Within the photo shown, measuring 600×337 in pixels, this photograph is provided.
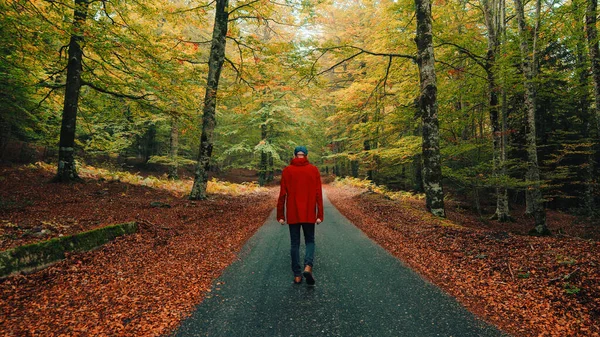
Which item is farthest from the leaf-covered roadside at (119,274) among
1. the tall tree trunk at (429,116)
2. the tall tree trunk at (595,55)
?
the tall tree trunk at (595,55)

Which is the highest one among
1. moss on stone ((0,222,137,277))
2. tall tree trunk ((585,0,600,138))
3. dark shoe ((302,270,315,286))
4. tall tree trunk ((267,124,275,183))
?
tall tree trunk ((585,0,600,138))

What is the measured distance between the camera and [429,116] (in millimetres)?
8797

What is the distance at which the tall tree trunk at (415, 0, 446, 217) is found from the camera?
8734 mm

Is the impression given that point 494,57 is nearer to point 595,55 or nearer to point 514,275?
point 595,55

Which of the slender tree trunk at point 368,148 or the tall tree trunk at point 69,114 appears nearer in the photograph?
the tall tree trunk at point 69,114

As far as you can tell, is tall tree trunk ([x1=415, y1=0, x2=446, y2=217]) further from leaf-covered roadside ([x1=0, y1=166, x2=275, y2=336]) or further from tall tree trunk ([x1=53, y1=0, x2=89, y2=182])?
tall tree trunk ([x1=53, y1=0, x2=89, y2=182])

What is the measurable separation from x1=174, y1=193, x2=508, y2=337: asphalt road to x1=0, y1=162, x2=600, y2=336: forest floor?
1.00ft

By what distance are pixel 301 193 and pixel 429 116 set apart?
6.30 meters

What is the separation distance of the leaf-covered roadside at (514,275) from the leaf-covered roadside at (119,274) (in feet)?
12.6

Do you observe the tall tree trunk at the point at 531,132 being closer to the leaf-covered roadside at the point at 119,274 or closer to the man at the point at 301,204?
the man at the point at 301,204

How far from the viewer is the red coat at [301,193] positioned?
4.56 metres

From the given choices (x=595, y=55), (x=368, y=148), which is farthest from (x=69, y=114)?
(x=595, y=55)

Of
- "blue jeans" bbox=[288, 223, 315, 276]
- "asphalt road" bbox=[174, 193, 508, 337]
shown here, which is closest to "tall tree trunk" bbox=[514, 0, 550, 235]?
"asphalt road" bbox=[174, 193, 508, 337]

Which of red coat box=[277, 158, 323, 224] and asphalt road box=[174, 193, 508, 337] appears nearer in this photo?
asphalt road box=[174, 193, 508, 337]
